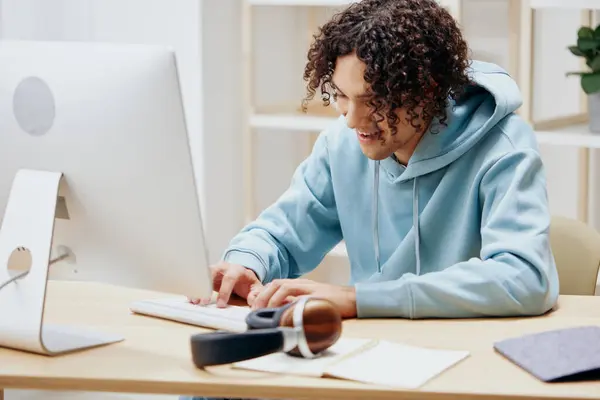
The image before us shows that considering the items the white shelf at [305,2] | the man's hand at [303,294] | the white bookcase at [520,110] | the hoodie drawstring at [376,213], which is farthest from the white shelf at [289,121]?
the man's hand at [303,294]

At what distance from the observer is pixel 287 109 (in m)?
3.67

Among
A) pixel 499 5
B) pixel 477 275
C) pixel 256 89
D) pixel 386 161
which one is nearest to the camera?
pixel 477 275

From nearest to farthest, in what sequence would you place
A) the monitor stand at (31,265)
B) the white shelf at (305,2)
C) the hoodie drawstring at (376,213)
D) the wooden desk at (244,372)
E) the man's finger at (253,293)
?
the wooden desk at (244,372) < the monitor stand at (31,265) < the man's finger at (253,293) < the hoodie drawstring at (376,213) < the white shelf at (305,2)

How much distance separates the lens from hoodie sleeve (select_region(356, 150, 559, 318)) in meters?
1.69

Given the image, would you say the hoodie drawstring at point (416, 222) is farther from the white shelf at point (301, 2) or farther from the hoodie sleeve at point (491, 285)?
the white shelf at point (301, 2)

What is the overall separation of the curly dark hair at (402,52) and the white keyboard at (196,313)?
426 mm

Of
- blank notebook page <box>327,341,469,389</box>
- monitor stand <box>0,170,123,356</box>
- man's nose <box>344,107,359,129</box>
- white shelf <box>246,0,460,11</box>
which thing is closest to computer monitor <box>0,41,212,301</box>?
monitor stand <box>0,170,123,356</box>

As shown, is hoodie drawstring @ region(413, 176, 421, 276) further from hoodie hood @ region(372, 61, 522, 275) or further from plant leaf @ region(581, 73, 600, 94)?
plant leaf @ region(581, 73, 600, 94)

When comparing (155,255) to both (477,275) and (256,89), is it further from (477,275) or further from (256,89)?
(256,89)

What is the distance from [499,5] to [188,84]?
1009 millimetres

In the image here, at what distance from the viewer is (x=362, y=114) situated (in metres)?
1.85

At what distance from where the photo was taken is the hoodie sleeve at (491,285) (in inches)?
66.6

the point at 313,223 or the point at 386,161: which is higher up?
the point at 386,161

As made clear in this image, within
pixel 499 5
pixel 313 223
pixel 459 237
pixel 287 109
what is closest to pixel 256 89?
pixel 287 109
